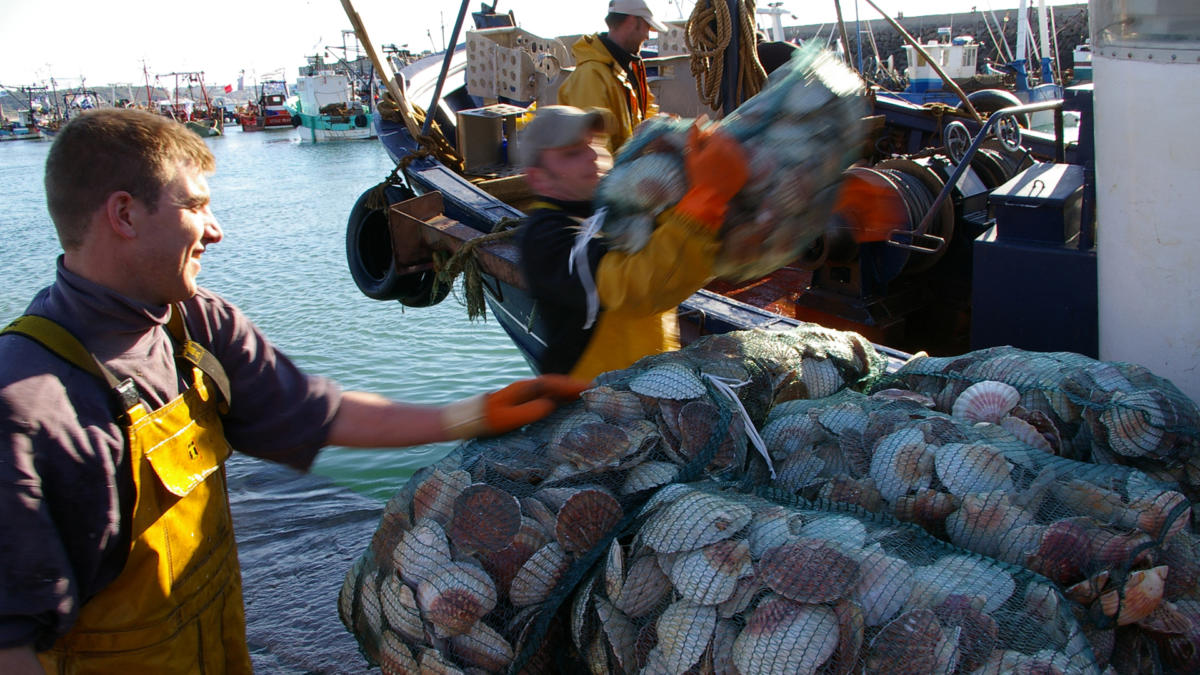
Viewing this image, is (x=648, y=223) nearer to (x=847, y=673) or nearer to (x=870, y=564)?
(x=870, y=564)

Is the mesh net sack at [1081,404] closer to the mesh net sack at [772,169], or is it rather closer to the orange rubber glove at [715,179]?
the mesh net sack at [772,169]

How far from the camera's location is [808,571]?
147 cm

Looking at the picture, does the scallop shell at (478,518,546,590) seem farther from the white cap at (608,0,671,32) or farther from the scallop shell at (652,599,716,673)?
the white cap at (608,0,671,32)

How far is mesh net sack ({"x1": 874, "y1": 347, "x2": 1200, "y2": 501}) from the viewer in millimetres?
1857

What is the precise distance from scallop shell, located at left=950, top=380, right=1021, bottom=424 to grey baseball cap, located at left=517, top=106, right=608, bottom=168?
1.32 meters

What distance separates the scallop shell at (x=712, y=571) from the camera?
4.98 feet

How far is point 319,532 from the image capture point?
4809mm

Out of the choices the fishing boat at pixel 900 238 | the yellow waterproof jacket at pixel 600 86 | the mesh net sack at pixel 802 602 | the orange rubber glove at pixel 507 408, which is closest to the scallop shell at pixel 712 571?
the mesh net sack at pixel 802 602

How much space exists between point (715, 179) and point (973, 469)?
2.96 feet

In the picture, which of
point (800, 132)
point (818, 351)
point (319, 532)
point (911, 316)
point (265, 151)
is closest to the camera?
point (800, 132)

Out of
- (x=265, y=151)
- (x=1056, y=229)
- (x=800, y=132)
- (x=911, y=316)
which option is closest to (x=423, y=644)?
(x=800, y=132)

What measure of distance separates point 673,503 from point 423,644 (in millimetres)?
583

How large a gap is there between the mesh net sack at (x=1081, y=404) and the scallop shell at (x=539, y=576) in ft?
3.55

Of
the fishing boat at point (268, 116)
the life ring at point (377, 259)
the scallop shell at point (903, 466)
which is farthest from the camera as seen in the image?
the fishing boat at point (268, 116)
